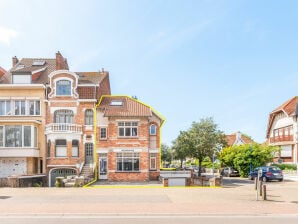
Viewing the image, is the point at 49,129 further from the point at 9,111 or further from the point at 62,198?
the point at 62,198

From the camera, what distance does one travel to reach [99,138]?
32.8 m

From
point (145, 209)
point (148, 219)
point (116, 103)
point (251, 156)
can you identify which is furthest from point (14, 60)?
point (148, 219)

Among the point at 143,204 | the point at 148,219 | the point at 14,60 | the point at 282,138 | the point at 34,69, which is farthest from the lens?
the point at 282,138

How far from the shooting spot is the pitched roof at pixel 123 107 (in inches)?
1257

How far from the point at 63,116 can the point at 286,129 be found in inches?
1416

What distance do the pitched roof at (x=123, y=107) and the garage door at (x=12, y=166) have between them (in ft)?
31.0

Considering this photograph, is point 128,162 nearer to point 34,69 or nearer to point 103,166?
point 103,166

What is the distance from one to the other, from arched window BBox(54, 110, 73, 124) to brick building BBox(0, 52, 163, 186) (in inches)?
3.9

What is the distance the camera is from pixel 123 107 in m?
32.9

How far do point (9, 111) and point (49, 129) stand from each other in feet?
16.3

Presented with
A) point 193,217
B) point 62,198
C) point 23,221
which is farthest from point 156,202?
point 23,221

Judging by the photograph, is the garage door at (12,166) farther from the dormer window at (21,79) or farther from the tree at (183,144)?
the tree at (183,144)

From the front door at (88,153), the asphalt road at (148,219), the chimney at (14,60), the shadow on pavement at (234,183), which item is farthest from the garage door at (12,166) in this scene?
the asphalt road at (148,219)

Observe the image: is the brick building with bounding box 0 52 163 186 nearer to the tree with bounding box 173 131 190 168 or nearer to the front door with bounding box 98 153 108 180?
the front door with bounding box 98 153 108 180
